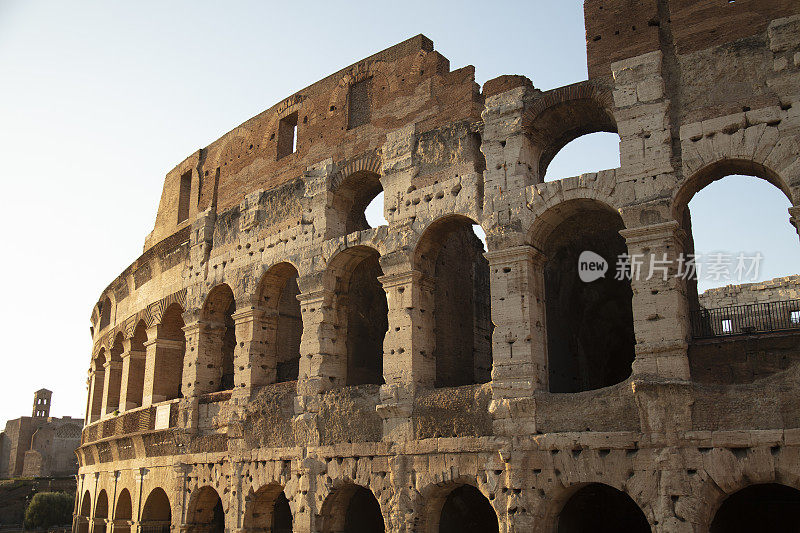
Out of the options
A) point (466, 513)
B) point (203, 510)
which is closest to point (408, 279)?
point (466, 513)

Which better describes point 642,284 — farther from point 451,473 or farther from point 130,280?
point 130,280

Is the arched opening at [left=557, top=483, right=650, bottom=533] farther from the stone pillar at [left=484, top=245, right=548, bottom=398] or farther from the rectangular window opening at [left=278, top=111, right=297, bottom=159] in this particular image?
the rectangular window opening at [left=278, top=111, right=297, bottom=159]

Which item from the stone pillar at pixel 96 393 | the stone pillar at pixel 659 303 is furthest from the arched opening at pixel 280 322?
the stone pillar at pixel 96 393

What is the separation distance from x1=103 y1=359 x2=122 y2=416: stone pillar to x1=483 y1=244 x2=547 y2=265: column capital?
1300 centimetres

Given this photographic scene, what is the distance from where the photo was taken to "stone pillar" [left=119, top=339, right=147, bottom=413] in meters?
18.1

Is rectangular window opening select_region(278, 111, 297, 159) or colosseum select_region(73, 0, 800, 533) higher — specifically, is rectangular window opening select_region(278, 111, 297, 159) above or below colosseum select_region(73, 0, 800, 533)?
above

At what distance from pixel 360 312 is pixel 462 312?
6.65 ft

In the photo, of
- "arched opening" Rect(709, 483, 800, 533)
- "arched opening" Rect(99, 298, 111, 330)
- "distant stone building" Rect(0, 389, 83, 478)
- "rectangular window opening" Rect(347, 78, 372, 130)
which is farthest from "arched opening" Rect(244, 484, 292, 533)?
"distant stone building" Rect(0, 389, 83, 478)

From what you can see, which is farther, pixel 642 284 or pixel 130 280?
pixel 130 280

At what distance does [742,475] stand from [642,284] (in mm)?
2541

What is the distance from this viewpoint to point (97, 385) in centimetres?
2158

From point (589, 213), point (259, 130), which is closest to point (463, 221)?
point (589, 213)

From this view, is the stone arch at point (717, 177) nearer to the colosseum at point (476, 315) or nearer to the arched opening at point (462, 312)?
the colosseum at point (476, 315)

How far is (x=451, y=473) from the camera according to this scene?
10469 millimetres
